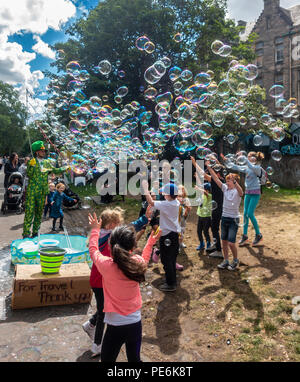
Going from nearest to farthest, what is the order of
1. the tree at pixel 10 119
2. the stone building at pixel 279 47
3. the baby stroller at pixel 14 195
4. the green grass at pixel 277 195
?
the baby stroller at pixel 14 195 → the green grass at pixel 277 195 → the stone building at pixel 279 47 → the tree at pixel 10 119

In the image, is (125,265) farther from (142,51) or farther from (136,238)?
(142,51)

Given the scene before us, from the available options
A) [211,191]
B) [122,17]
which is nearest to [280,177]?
[122,17]

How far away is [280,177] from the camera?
68.1ft

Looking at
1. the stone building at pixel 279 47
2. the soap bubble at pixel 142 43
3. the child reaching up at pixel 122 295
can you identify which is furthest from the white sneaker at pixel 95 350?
the stone building at pixel 279 47

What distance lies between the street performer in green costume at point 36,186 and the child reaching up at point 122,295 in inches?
163

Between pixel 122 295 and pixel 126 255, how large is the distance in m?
0.31

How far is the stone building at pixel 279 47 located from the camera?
29.5 meters

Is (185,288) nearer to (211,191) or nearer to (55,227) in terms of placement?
(211,191)

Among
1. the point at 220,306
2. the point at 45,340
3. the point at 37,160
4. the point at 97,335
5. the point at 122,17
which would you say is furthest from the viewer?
the point at 122,17

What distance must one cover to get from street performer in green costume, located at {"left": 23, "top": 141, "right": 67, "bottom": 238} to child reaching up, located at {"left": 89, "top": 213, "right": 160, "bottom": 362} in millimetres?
4143

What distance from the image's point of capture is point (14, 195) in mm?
10117

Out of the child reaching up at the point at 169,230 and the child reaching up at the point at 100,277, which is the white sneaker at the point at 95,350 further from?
the child reaching up at the point at 169,230

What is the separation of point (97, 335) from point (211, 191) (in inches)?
152

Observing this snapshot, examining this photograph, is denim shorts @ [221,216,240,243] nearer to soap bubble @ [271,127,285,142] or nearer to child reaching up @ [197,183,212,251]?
child reaching up @ [197,183,212,251]
